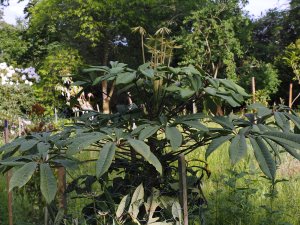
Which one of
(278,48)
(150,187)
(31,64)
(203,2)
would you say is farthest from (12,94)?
(150,187)

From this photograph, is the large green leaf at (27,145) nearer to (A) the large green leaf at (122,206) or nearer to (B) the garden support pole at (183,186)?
(A) the large green leaf at (122,206)

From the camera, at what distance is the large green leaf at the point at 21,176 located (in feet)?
3.67

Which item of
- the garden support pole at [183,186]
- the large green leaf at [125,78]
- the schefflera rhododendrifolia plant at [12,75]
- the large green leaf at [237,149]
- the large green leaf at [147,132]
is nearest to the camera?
the large green leaf at [237,149]

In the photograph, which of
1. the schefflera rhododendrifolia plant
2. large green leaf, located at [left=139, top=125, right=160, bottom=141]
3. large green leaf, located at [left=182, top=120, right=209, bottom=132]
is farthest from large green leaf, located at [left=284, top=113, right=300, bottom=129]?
the schefflera rhododendrifolia plant

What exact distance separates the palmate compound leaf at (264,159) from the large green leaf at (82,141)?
0.44 metres

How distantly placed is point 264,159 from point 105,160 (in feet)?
1.42

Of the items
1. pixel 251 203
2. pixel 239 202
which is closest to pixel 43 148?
pixel 239 202

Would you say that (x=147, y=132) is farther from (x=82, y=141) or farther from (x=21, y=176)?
(x=21, y=176)

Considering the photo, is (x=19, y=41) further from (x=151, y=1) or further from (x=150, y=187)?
(x=150, y=187)

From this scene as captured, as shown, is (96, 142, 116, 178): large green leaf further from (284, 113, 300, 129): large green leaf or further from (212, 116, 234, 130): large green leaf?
(284, 113, 300, 129): large green leaf

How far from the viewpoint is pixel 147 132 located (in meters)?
1.25

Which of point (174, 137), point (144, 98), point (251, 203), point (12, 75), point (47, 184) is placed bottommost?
point (251, 203)

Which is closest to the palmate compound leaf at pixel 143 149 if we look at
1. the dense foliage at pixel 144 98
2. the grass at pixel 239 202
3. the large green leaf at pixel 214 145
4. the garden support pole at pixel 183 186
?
the dense foliage at pixel 144 98

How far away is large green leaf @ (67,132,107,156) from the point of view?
1177mm
